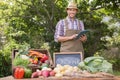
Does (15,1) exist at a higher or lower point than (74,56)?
higher

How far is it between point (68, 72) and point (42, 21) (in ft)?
33.2

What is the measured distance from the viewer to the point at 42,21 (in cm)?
1399

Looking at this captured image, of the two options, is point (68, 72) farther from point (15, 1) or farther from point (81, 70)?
point (15, 1)

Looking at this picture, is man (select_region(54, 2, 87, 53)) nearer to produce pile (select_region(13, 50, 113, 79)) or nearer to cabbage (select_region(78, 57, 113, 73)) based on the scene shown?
produce pile (select_region(13, 50, 113, 79))

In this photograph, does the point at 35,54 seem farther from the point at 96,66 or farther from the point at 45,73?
the point at 96,66

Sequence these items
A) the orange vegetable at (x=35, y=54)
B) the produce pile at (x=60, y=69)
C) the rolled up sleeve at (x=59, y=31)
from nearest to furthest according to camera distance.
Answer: the produce pile at (x=60, y=69)
the orange vegetable at (x=35, y=54)
the rolled up sleeve at (x=59, y=31)

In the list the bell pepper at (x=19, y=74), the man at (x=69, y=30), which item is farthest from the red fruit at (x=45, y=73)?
the man at (x=69, y=30)

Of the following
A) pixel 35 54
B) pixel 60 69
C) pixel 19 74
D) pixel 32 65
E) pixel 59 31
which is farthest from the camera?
pixel 59 31

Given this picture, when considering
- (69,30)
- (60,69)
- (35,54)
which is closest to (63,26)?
(69,30)

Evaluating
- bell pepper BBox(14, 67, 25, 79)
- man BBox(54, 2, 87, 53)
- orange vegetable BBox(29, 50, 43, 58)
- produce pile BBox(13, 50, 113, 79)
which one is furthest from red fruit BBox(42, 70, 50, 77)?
man BBox(54, 2, 87, 53)

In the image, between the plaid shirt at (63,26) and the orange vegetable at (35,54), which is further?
the plaid shirt at (63,26)

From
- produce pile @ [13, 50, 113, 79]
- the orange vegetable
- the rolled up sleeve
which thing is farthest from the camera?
the rolled up sleeve

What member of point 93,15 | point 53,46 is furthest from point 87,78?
point 93,15

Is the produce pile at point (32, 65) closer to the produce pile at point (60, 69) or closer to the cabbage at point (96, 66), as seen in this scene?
the produce pile at point (60, 69)
